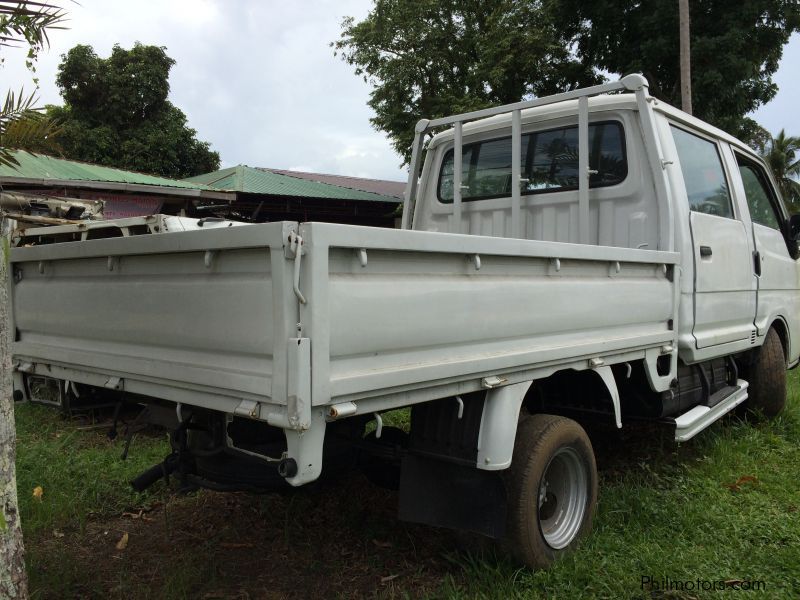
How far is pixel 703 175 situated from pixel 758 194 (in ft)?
3.76

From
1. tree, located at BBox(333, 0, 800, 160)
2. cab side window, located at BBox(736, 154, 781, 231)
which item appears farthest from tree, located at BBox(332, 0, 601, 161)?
cab side window, located at BBox(736, 154, 781, 231)

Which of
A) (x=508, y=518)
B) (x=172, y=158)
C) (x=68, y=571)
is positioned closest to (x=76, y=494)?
(x=68, y=571)

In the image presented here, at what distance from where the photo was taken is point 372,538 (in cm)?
337

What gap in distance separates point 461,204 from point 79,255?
8.88 ft

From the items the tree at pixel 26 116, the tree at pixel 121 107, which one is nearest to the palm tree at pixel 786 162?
the tree at pixel 121 107

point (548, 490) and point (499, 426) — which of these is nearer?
point (499, 426)

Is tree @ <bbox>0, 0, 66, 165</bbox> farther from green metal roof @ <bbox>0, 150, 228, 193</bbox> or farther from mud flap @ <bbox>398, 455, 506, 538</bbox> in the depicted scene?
green metal roof @ <bbox>0, 150, 228, 193</bbox>

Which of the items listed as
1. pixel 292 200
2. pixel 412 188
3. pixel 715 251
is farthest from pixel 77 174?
pixel 715 251

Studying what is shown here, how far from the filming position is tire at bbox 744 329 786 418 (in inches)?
200

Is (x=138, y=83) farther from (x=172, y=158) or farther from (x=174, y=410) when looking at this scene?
(x=174, y=410)

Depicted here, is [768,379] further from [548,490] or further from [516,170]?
[548,490]

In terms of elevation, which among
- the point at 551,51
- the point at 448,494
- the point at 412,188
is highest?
the point at 551,51

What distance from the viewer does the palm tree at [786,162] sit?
96.9 feet

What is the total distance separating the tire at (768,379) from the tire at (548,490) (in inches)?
104
